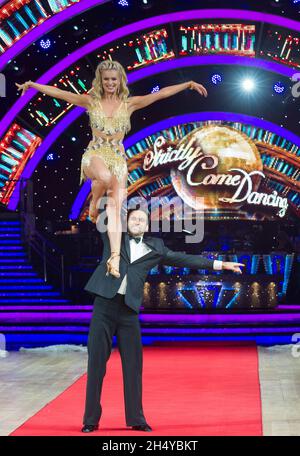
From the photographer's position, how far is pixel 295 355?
11.0 meters

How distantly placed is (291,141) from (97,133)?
17.3 metres

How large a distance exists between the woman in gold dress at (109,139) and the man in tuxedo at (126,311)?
21 cm

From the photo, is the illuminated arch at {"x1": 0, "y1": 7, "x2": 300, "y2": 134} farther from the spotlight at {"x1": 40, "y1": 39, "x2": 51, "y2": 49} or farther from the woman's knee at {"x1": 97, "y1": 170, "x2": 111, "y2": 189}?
the woman's knee at {"x1": 97, "y1": 170, "x2": 111, "y2": 189}

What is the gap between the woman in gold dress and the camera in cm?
574

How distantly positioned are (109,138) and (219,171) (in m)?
15.7

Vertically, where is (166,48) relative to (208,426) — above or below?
above

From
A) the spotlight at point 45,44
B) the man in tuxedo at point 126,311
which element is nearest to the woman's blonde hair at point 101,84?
the man in tuxedo at point 126,311

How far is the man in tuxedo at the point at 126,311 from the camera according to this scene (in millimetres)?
5941

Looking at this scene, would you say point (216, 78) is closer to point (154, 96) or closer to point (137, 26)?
point (137, 26)

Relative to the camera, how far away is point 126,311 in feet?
19.8

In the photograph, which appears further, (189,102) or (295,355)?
(189,102)

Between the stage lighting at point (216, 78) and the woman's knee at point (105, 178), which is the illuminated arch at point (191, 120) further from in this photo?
the woman's knee at point (105, 178)

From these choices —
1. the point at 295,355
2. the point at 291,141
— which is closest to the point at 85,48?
the point at 291,141

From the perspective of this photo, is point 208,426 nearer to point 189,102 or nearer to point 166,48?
point 166,48
